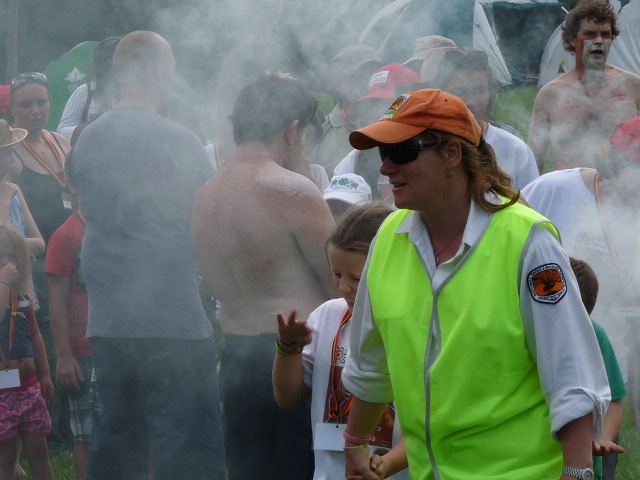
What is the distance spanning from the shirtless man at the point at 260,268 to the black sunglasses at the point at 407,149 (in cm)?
112

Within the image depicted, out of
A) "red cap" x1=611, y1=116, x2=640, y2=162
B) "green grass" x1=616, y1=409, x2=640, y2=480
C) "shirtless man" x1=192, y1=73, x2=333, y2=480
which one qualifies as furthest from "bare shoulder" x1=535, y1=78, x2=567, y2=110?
"shirtless man" x1=192, y1=73, x2=333, y2=480

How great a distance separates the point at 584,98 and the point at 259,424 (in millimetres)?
2471

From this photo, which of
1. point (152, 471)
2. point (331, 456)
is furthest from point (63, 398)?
point (331, 456)

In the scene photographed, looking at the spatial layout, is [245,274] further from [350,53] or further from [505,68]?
[505,68]

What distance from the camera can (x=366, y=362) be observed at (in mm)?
2236

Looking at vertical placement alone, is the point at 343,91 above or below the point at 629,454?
above

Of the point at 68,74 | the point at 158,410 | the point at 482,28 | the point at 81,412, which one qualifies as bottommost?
the point at 81,412

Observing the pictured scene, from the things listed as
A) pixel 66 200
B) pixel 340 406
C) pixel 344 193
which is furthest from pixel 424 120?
pixel 66 200

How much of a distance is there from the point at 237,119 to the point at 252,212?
0.37 m

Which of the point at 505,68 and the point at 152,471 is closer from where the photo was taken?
the point at 152,471

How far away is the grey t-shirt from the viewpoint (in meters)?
3.53

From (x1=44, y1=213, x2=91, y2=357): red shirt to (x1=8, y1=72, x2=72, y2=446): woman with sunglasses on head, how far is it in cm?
55

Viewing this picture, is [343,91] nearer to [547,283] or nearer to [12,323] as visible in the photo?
[12,323]

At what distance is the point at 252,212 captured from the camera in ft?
10.3
